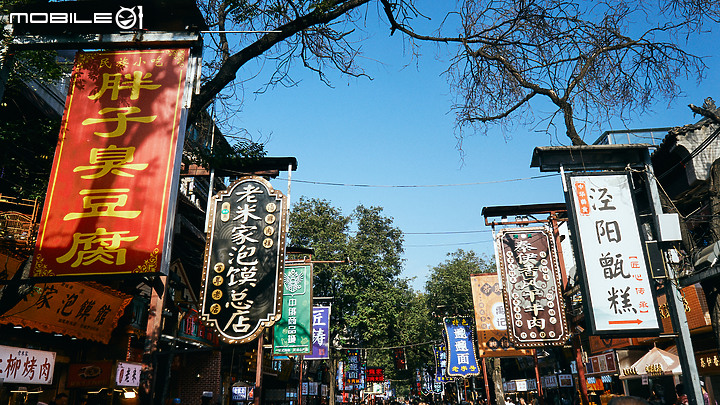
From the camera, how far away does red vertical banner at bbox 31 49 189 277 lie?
16.4ft

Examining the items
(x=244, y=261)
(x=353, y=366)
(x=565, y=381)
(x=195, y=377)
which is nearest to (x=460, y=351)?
(x=565, y=381)

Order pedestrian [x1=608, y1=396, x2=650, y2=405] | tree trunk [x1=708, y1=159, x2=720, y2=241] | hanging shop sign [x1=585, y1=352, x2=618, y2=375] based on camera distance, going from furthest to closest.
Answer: hanging shop sign [x1=585, y1=352, x2=618, y2=375] < tree trunk [x1=708, y1=159, x2=720, y2=241] < pedestrian [x1=608, y1=396, x2=650, y2=405]

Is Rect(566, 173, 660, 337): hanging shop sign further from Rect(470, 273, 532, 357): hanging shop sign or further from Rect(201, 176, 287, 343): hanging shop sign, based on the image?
Rect(470, 273, 532, 357): hanging shop sign

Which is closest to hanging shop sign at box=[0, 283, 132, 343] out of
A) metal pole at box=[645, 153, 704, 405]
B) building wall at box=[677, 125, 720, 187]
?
metal pole at box=[645, 153, 704, 405]

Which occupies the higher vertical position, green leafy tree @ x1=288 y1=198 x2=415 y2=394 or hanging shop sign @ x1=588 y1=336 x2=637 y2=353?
green leafy tree @ x1=288 y1=198 x2=415 y2=394

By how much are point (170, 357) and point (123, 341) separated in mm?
1900

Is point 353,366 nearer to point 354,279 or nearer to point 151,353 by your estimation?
point 354,279

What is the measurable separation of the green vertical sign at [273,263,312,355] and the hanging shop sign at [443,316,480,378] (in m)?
8.11

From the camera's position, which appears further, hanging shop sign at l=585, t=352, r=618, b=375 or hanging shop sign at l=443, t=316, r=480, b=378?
hanging shop sign at l=443, t=316, r=480, b=378

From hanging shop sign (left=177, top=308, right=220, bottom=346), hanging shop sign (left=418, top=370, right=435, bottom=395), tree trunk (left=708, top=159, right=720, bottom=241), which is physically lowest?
hanging shop sign (left=418, top=370, right=435, bottom=395)

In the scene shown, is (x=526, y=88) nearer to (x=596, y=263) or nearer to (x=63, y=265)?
(x=596, y=263)

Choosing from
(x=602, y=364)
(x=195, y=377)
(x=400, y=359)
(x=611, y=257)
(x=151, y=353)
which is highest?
(x=611, y=257)

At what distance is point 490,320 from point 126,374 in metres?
14.3

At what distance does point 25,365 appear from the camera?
904cm
